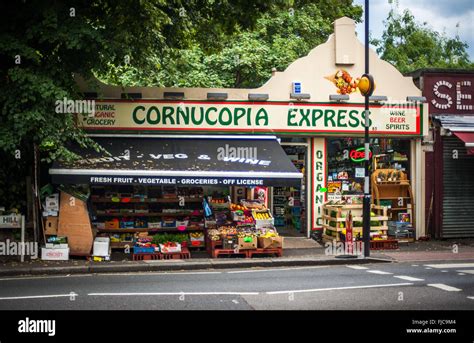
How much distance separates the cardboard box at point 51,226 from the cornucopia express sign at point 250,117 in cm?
309

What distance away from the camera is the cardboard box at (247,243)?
52.1 feet

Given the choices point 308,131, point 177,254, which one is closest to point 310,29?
point 308,131

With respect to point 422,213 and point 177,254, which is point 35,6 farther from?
point 422,213

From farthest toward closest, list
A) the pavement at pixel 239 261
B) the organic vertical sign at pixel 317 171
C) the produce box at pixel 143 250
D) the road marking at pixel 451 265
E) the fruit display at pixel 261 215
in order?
the organic vertical sign at pixel 317 171 → the fruit display at pixel 261 215 → the produce box at pixel 143 250 → the road marking at pixel 451 265 → the pavement at pixel 239 261

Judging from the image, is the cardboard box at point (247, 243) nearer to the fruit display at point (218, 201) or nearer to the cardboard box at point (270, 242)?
the cardboard box at point (270, 242)

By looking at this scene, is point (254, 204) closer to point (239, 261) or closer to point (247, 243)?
point (247, 243)

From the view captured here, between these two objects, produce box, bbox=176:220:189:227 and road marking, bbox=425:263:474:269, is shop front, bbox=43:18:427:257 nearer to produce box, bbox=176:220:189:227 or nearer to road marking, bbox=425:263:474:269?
produce box, bbox=176:220:189:227

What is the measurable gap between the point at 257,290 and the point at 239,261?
13.9 ft

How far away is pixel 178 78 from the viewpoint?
2766 cm

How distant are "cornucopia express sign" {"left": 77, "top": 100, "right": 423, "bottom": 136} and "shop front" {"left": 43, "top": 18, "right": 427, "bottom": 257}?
29 mm

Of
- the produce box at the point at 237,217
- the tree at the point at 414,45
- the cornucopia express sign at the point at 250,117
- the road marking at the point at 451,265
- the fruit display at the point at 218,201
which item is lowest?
the road marking at the point at 451,265

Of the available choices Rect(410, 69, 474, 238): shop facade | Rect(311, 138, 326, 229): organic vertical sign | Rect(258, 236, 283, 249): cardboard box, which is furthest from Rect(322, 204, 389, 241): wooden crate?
Rect(258, 236, 283, 249): cardboard box

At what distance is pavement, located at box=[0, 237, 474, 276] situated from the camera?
14102 mm

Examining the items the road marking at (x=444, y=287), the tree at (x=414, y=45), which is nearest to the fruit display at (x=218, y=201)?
the road marking at (x=444, y=287)
